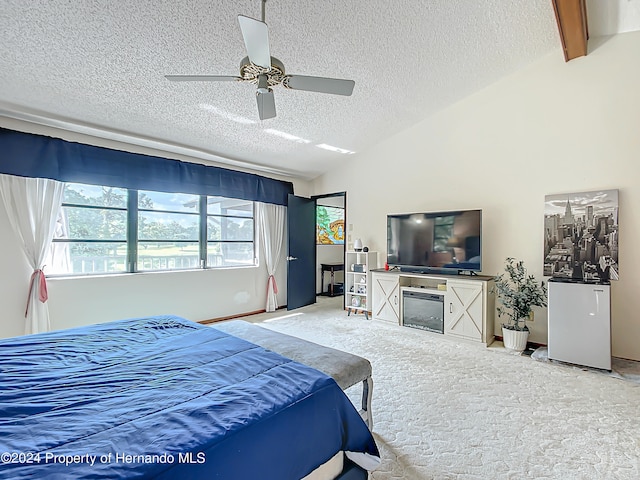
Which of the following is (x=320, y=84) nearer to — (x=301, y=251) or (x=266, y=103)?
(x=266, y=103)

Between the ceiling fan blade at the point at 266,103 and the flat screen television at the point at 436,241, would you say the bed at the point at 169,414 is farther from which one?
the flat screen television at the point at 436,241

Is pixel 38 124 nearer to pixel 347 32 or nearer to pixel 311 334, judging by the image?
pixel 347 32

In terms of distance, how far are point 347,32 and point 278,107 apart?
1213mm

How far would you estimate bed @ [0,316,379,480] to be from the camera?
94cm

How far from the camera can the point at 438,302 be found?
14.2ft

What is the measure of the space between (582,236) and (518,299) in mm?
989

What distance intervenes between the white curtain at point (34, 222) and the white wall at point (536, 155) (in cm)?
460

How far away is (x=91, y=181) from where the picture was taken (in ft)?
12.4

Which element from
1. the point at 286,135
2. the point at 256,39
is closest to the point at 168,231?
the point at 286,135

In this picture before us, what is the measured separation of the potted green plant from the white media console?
192 millimetres

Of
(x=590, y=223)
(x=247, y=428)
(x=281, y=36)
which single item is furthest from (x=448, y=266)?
(x=247, y=428)

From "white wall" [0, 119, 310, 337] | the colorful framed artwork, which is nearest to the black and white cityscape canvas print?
"white wall" [0, 119, 310, 337]

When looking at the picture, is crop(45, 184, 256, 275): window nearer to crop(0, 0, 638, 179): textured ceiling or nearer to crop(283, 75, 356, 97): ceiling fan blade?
crop(0, 0, 638, 179): textured ceiling

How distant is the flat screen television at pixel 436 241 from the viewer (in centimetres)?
416
